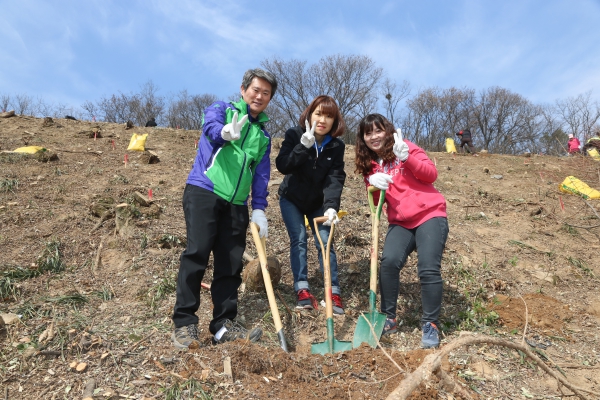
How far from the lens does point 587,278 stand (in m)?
4.73

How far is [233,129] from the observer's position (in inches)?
110

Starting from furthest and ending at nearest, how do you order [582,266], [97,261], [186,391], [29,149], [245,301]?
[29,149], [582,266], [97,261], [245,301], [186,391]

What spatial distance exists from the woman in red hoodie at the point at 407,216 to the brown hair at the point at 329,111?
23 cm

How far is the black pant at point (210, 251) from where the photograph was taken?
2744 millimetres

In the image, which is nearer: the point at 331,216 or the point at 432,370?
the point at 432,370

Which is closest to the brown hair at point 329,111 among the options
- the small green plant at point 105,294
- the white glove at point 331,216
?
the white glove at point 331,216

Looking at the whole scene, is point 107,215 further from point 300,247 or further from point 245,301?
point 300,247

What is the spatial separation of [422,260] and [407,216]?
34cm

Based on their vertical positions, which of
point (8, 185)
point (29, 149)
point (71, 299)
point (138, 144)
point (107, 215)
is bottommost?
point (71, 299)

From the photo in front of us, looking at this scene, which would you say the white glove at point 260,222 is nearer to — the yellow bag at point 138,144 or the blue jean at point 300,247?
the blue jean at point 300,247

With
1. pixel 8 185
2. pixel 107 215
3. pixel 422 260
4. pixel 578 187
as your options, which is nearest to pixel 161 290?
pixel 107 215

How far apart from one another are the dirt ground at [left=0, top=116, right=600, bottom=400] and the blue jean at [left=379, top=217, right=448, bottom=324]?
1.09ft

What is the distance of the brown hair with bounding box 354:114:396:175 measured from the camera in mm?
3295

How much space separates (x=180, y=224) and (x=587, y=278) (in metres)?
4.63
